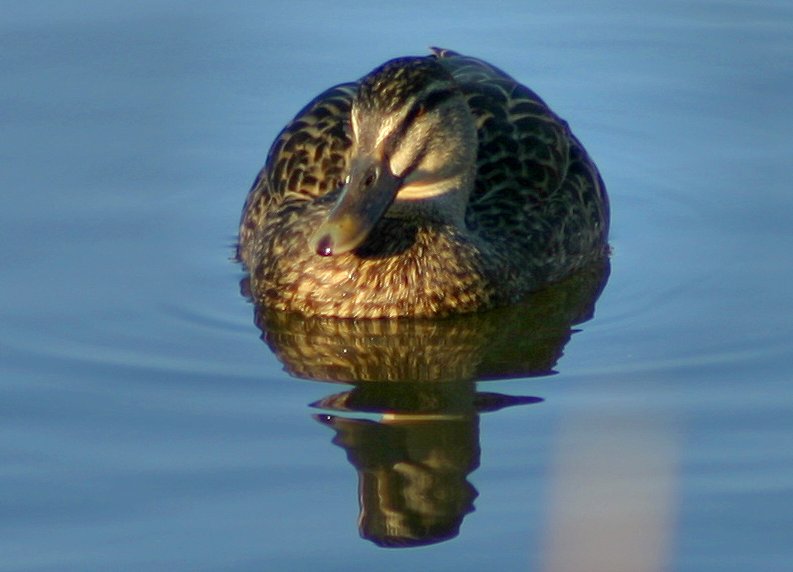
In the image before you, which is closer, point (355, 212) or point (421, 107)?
point (355, 212)

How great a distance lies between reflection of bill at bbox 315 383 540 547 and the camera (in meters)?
6.57

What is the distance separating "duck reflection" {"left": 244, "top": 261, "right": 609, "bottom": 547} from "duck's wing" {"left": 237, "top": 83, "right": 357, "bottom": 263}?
0.68 metres

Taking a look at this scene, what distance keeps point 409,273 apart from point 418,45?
2829 mm

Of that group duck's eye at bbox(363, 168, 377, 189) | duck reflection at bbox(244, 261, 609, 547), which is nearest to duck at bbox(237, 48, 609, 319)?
duck's eye at bbox(363, 168, 377, 189)

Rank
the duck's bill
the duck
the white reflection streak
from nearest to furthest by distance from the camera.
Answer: the white reflection streak, the duck's bill, the duck

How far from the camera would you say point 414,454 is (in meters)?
7.14

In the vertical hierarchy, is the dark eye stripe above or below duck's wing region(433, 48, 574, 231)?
above

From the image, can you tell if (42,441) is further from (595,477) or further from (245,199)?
(245,199)

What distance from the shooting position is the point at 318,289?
848 centimetres

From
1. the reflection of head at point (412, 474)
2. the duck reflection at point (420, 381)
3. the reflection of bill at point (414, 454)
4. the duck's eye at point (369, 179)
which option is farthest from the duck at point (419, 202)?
the reflection of head at point (412, 474)

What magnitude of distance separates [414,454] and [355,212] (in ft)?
4.12

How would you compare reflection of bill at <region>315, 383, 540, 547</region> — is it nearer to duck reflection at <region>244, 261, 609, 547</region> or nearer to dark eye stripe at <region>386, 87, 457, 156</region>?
duck reflection at <region>244, 261, 609, 547</region>

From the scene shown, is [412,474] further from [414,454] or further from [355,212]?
[355,212]

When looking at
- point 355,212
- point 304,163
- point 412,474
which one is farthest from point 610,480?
point 304,163
